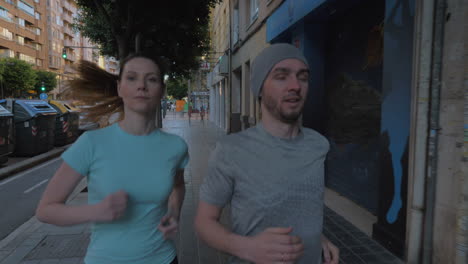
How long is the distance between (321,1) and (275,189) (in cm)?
496

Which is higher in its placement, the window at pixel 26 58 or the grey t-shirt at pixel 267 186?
the window at pixel 26 58

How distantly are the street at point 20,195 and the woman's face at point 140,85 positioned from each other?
4111mm

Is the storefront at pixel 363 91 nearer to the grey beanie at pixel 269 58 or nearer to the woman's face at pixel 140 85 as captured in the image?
the grey beanie at pixel 269 58

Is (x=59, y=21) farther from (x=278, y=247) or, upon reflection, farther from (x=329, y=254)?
(x=278, y=247)

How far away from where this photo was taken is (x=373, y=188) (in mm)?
4969

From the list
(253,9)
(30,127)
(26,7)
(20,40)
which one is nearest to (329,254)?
(30,127)

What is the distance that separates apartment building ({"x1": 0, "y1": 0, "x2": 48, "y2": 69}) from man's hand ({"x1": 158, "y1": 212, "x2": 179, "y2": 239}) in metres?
55.3

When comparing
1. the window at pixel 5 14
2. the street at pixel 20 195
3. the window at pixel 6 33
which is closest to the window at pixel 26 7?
the window at pixel 5 14

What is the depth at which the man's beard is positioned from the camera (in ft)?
4.39

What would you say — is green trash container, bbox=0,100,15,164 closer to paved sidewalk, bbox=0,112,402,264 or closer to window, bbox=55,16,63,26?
paved sidewalk, bbox=0,112,402,264

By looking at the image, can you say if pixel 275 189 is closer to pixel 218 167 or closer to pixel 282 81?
pixel 218 167

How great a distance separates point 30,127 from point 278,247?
1102 centimetres

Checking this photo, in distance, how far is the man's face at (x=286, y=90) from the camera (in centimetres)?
133

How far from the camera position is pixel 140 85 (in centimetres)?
171
